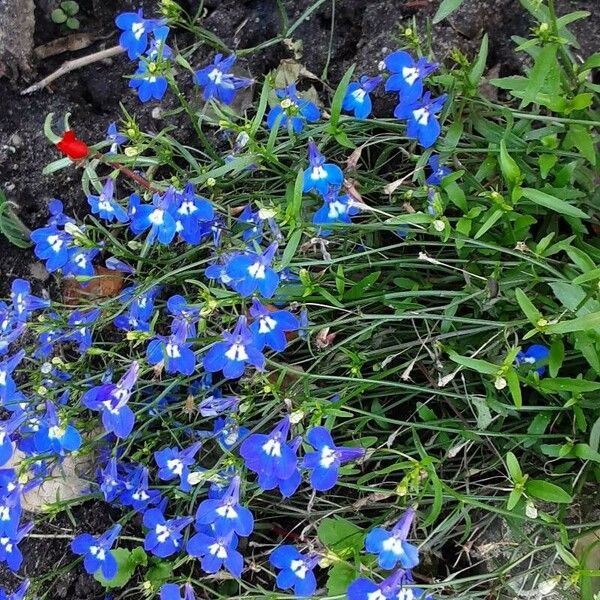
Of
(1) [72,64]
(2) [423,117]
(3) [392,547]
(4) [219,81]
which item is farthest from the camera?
(1) [72,64]

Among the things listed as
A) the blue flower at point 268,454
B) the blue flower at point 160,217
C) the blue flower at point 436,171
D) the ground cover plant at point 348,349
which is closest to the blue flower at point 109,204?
the ground cover plant at point 348,349

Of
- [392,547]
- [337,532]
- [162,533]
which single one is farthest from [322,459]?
[162,533]

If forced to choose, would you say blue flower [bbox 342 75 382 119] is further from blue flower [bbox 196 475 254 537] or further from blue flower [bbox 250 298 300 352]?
blue flower [bbox 196 475 254 537]

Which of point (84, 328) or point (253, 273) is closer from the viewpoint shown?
point (253, 273)

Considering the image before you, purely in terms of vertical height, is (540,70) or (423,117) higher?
(540,70)

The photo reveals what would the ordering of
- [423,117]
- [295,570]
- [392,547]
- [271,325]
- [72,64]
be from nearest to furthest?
[392,547]
[271,325]
[295,570]
[423,117]
[72,64]

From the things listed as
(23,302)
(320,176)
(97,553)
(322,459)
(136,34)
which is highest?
(136,34)

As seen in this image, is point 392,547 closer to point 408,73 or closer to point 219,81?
point 408,73

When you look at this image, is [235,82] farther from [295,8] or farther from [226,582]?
[226,582]
